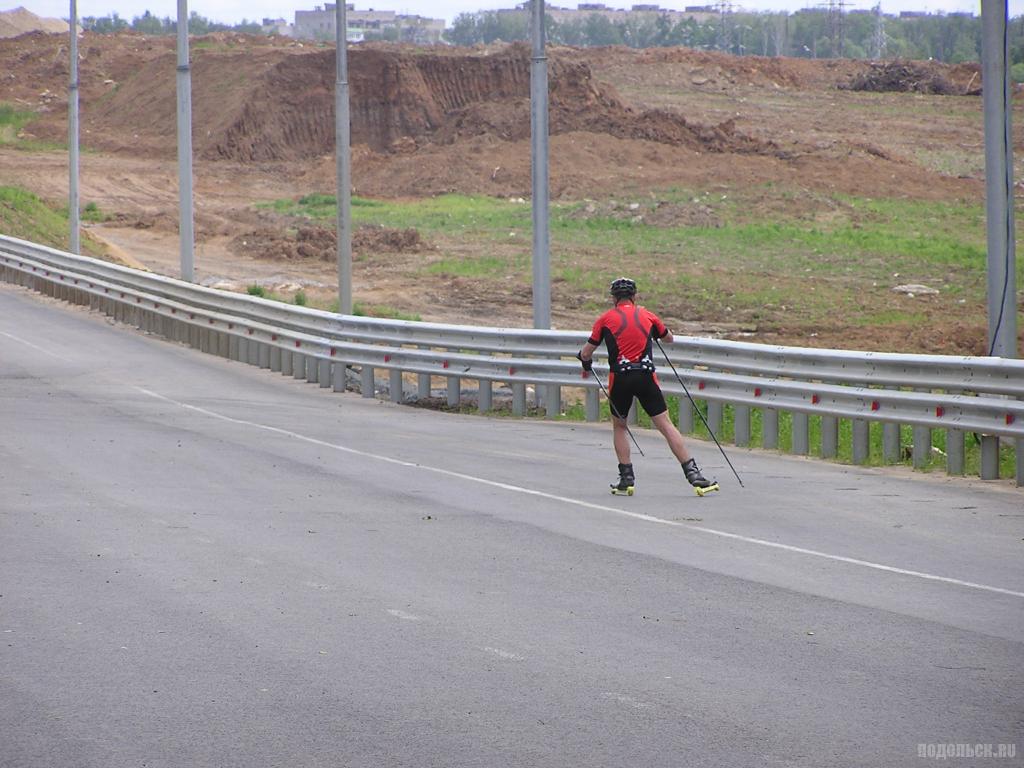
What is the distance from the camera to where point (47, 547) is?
32.5 ft

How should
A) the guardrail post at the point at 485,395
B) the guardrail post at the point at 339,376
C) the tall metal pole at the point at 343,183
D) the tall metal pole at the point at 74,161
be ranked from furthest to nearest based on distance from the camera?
the tall metal pole at the point at 74,161 → the tall metal pole at the point at 343,183 → the guardrail post at the point at 339,376 → the guardrail post at the point at 485,395

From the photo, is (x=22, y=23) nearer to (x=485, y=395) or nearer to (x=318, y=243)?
(x=318, y=243)

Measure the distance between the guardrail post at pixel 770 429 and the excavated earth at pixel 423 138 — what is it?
16.7 meters

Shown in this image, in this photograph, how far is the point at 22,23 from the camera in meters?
154

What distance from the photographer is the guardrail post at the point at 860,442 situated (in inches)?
574

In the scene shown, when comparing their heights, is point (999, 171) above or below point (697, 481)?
above

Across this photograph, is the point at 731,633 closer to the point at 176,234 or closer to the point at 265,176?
the point at 176,234

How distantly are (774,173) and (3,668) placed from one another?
53843 mm

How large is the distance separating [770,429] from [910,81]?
82.7 meters

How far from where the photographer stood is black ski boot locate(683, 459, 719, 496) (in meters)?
12.3

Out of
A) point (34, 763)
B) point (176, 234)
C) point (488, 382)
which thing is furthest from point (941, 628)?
point (176, 234)

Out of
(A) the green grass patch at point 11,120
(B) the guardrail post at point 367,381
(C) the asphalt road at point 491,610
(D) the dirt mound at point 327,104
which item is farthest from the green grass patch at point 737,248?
(A) the green grass patch at point 11,120

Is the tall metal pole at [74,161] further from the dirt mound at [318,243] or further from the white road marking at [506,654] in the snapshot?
the white road marking at [506,654]

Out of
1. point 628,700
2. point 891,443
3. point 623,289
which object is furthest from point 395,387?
point 628,700
